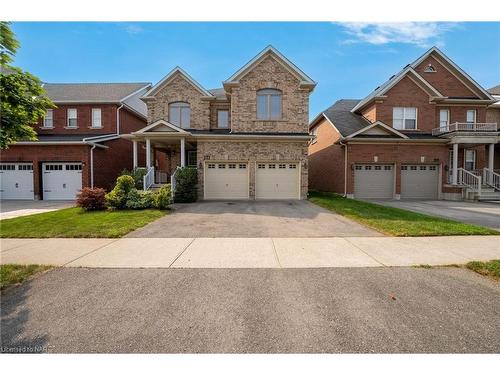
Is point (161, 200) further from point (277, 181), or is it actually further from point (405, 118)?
point (405, 118)

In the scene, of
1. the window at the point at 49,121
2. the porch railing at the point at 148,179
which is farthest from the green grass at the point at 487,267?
the window at the point at 49,121

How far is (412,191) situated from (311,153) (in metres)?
9.98

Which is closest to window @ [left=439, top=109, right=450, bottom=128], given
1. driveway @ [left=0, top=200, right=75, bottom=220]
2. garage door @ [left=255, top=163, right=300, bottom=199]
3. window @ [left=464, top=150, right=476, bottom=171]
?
window @ [left=464, top=150, right=476, bottom=171]

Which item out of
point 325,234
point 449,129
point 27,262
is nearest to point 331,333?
point 325,234

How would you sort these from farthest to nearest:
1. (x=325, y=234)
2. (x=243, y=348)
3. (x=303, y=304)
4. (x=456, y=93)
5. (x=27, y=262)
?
1. (x=456, y=93)
2. (x=325, y=234)
3. (x=27, y=262)
4. (x=303, y=304)
5. (x=243, y=348)

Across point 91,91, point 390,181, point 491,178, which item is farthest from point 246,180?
point 491,178

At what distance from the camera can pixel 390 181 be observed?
56.0 ft

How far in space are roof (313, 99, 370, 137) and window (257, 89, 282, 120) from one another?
5.30 metres

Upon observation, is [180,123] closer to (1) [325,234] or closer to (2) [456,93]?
(1) [325,234]

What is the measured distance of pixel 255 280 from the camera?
412 cm

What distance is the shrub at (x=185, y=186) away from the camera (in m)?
14.2

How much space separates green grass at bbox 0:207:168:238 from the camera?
703cm

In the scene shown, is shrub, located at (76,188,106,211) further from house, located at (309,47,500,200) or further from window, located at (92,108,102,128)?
house, located at (309,47,500,200)

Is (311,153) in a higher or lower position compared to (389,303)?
higher
